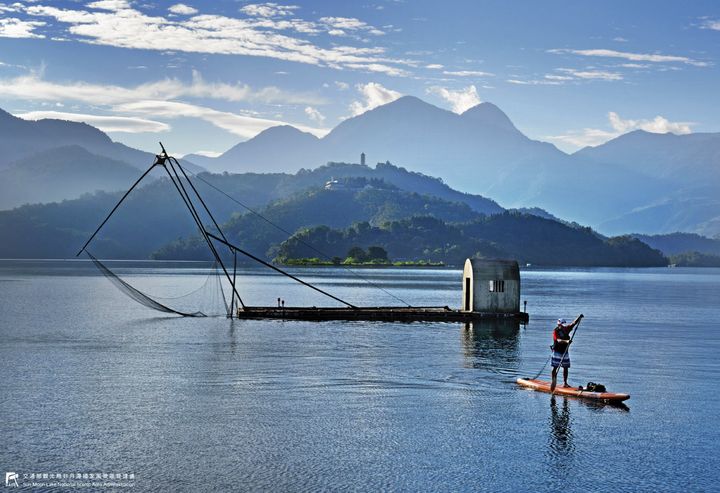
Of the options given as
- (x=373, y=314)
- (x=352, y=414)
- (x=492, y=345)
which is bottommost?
(x=352, y=414)

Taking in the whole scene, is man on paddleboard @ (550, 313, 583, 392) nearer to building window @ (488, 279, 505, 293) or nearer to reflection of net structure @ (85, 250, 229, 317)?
building window @ (488, 279, 505, 293)

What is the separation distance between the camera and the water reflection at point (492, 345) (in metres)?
49.7

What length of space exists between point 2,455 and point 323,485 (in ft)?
36.6

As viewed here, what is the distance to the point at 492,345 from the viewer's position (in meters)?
60.7

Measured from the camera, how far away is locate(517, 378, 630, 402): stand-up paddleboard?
1430 inches

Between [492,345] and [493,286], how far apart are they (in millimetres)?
20694

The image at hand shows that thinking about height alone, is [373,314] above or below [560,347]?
below

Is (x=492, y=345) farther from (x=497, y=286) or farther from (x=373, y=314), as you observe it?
(x=373, y=314)

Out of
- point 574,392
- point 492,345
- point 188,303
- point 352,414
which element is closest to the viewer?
point 352,414

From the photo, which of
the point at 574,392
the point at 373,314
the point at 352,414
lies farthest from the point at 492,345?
the point at 352,414

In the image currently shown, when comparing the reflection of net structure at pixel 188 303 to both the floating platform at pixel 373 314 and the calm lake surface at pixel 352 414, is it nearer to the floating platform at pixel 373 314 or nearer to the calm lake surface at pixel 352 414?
the floating platform at pixel 373 314

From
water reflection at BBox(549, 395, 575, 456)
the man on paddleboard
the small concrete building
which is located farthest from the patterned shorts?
the small concrete building

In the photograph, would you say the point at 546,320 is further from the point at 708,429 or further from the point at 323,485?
Answer: the point at 323,485

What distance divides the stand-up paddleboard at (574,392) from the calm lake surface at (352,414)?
2.00 feet
